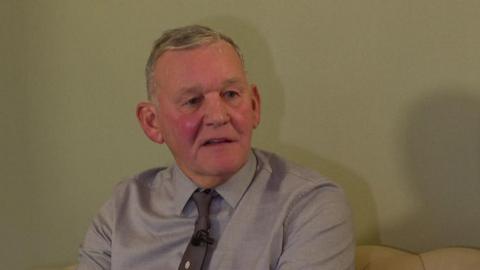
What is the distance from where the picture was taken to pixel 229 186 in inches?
52.7

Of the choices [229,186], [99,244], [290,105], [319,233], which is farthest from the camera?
[290,105]

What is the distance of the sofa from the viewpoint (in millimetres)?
1362

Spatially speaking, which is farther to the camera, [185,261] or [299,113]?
[299,113]

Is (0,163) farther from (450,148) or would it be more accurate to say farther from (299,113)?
(450,148)

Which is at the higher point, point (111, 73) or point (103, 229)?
point (111, 73)

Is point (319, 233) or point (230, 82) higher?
point (230, 82)

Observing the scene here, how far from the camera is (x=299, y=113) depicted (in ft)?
5.27

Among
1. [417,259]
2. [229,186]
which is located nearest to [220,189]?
[229,186]

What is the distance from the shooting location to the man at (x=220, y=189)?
4.11 feet

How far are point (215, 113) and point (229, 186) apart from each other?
0.61 ft

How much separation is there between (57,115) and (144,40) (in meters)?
0.36

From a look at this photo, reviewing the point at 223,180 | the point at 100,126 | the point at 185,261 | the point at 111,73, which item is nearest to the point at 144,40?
the point at 111,73

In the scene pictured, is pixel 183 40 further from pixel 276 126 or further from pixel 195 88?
pixel 276 126

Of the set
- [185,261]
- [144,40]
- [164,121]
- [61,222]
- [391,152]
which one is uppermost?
[144,40]
